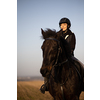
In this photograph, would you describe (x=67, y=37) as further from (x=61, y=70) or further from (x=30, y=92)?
(x=30, y=92)

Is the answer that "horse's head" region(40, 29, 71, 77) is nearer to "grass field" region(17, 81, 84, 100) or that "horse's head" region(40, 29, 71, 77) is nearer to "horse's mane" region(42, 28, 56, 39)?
"horse's mane" region(42, 28, 56, 39)

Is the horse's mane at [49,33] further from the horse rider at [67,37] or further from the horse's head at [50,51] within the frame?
the horse rider at [67,37]

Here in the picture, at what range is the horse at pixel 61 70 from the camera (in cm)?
334

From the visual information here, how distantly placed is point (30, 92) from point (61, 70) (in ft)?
19.1

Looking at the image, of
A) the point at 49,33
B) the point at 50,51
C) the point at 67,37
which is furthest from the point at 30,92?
the point at 50,51

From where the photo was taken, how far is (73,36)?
466 cm

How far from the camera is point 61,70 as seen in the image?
12.5ft

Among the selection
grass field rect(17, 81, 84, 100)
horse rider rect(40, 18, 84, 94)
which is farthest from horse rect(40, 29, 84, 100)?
grass field rect(17, 81, 84, 100)

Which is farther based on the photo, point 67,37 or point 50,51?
point 67,37
